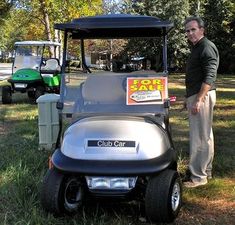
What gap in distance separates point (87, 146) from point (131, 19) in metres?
1.48

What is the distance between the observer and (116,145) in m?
3.96

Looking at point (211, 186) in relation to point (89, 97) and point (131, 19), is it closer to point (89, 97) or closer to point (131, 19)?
point (89, 97)

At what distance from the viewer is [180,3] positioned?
107 feet

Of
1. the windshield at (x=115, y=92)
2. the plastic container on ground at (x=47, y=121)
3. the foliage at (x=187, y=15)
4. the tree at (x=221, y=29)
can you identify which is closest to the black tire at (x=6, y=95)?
the plastic container on ground at (x=47, y=121)

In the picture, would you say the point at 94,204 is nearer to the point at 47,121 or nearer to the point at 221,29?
the point at 47,121

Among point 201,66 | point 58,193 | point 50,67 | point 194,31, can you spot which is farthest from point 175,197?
point 50,67

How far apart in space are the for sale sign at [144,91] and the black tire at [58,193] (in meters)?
0.99

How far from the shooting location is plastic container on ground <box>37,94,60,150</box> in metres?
6.87

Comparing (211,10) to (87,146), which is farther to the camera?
(211,10)

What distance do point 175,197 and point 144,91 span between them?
110cm

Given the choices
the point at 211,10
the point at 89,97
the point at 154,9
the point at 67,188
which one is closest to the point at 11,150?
the point at 89,97

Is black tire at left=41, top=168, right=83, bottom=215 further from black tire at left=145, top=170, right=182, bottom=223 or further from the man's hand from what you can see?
the man's hand

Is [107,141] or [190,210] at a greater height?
[107,141]

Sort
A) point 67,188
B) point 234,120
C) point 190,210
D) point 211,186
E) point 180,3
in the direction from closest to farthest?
1. point 67,188
2. point 190,210
3. point 211,186
4. point 234,120
5. point 180,3
